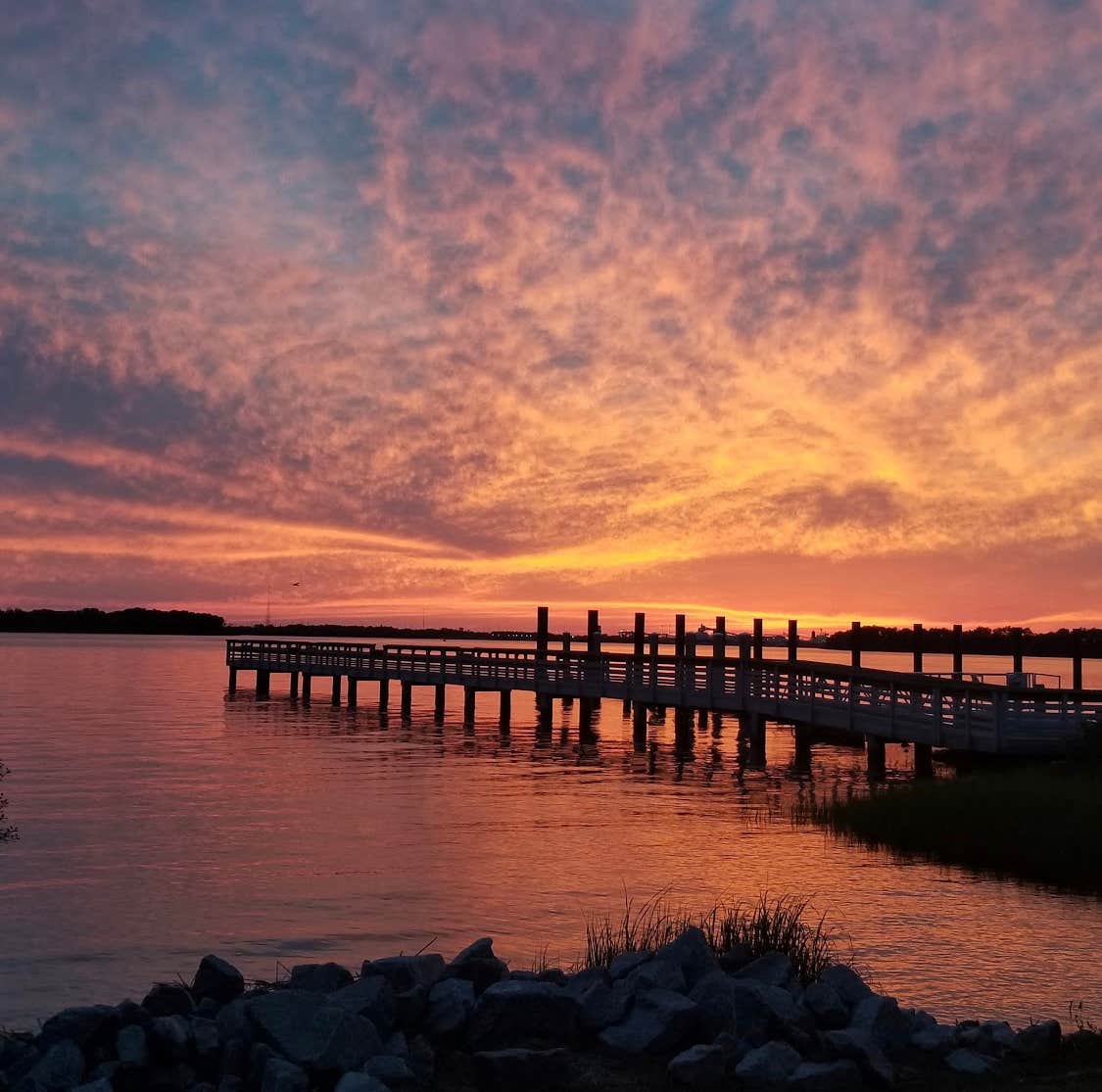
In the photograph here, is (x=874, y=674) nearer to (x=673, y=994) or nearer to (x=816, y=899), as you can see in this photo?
(x=816, y=899)

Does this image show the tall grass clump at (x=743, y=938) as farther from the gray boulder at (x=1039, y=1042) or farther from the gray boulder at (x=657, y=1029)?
the gray boulder at (x=1039, y=1042)

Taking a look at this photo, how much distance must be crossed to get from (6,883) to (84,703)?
46.8 m

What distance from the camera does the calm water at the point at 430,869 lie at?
46.9 feet

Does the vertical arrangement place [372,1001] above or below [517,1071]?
above

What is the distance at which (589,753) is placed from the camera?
139ft

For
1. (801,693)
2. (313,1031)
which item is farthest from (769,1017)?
(801,693)

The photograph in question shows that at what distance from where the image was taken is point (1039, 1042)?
9.69 meters

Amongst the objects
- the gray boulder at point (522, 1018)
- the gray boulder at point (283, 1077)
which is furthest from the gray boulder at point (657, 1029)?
the gray boulder at point (283, 1077)

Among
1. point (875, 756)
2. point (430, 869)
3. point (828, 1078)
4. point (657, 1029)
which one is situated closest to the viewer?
point (828, 1078)

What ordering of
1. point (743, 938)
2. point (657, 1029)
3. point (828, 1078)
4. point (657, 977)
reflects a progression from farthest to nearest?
point (743, 938), point (657, 977), point (657, 1029), point (828, 1078)

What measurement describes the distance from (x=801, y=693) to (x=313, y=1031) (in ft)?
93.9

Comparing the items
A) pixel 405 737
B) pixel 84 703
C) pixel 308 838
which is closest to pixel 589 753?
pixel 405 737

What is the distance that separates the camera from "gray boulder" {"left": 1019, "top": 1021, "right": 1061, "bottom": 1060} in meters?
9.66

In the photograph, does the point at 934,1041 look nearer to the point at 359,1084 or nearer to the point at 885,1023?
the point at 885,1023
